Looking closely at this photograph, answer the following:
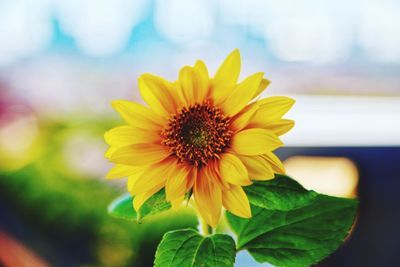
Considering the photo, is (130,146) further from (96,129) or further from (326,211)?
(96,129)

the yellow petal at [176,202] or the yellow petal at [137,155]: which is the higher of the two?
the yellow petal at [137,155]

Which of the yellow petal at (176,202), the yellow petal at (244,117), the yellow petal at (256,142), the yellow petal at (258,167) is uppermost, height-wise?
the yellow petal at (244,117)

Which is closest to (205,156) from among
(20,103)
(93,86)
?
(20,103)

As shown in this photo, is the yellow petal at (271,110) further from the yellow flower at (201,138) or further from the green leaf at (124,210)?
the green leaf at (124,210)

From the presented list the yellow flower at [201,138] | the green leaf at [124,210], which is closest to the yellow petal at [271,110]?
the yellow flower at [201,138]

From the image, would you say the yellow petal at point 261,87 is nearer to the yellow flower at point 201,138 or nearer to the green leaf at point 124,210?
the yellow flower at point 201,138
